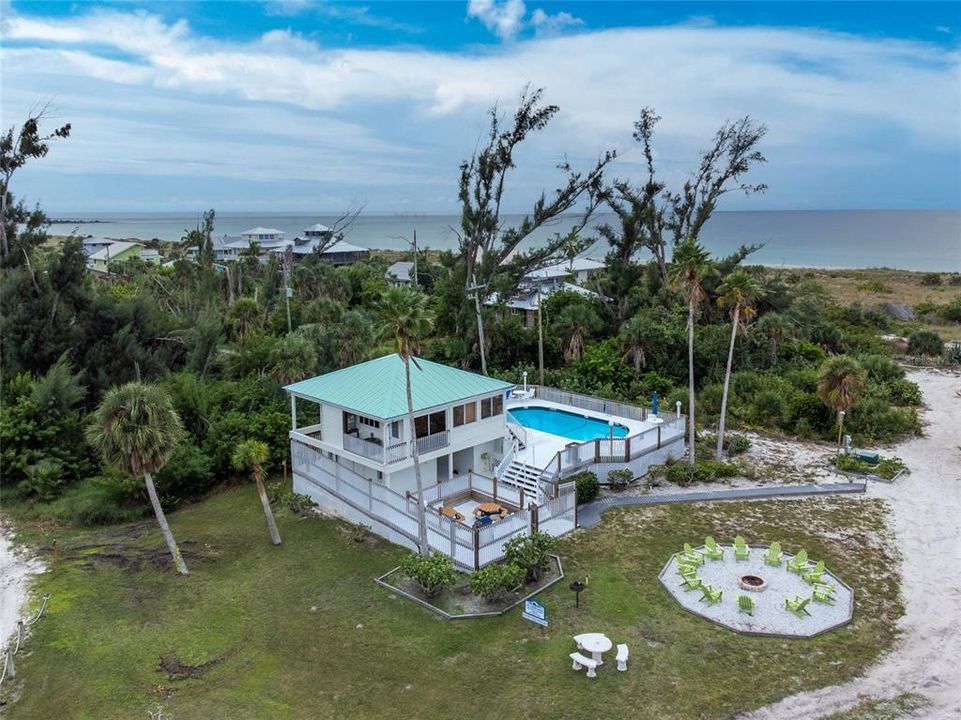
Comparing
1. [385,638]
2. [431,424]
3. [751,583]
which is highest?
[431,424]

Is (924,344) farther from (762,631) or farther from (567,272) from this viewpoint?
(762,631)

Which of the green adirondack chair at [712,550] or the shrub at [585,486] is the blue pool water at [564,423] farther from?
the green adirondack chair at [712,550]

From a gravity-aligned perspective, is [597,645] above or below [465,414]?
below

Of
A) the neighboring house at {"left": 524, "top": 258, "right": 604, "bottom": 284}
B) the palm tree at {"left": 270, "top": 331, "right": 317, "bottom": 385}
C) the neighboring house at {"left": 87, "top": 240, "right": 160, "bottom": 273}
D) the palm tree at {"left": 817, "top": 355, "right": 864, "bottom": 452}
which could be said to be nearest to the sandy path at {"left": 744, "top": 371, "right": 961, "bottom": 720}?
the palm tree at {"left": 817, "top": 355, "right": 864, "bottom": 452}

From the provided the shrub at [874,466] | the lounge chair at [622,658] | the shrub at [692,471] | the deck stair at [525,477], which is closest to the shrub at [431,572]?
the lounge chair at [622,658]

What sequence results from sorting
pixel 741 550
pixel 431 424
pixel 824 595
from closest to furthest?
pixel 824 595
pixel 741 550
pixel 431 424

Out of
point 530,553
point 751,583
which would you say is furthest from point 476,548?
point 751,583

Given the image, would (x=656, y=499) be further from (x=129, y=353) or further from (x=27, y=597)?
(x=129, y=353)
